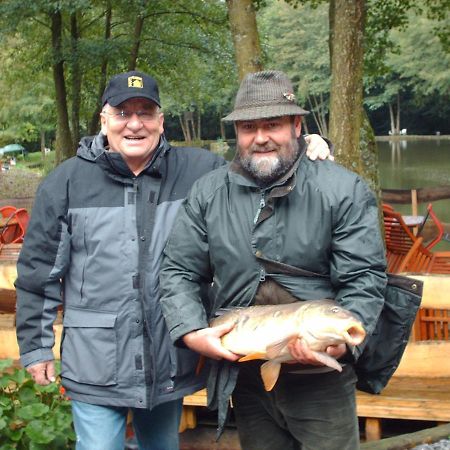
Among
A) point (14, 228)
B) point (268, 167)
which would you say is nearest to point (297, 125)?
point (268, 167)

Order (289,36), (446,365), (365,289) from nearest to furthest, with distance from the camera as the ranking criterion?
(365,289), (446,365), (289,36)

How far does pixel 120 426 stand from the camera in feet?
10.8

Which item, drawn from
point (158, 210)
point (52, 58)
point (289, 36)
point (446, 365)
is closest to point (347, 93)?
point (446, 365)

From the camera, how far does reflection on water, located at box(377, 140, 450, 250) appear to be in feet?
81.3

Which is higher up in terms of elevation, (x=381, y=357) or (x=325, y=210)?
(x=325, y=210)

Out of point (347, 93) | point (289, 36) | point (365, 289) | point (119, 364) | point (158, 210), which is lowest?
point (119, 364)

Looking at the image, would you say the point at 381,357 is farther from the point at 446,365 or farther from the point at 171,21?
the point at 171,21

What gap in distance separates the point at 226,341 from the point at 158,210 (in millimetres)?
663

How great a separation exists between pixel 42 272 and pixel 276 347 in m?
1.01

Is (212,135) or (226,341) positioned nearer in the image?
(226,341)

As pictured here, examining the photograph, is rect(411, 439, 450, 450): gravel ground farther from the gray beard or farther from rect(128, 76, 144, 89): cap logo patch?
rect(128, 76, 144, 89): cap logo patch

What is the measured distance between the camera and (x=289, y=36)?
5359 centimetres

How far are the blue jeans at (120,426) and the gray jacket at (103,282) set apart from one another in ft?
0.21

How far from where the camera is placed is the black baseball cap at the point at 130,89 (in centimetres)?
326
